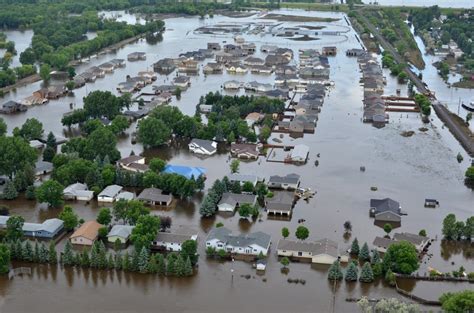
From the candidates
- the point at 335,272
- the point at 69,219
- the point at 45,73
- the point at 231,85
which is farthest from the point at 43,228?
the point at 45,73

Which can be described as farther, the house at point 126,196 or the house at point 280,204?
the house at point 126,196

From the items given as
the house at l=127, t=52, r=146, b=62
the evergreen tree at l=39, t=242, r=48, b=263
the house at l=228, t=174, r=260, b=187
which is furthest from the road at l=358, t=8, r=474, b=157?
the house at l=127, t=52, r=146, b=62

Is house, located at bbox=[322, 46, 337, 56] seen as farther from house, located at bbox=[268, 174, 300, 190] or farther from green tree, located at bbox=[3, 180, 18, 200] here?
green tree, located at bbox=[3, 180, 18, 200]

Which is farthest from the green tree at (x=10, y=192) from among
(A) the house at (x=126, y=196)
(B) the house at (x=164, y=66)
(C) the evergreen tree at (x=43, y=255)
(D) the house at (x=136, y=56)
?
(D) the house at (x=136, y=56)

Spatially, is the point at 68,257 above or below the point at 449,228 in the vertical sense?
below

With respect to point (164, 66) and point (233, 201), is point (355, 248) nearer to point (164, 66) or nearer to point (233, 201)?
point (233, 201)

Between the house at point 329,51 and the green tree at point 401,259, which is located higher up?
the house at point 329,51

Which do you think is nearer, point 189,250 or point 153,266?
point 153,266

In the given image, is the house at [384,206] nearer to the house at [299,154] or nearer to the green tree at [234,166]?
the house at [299,154]
